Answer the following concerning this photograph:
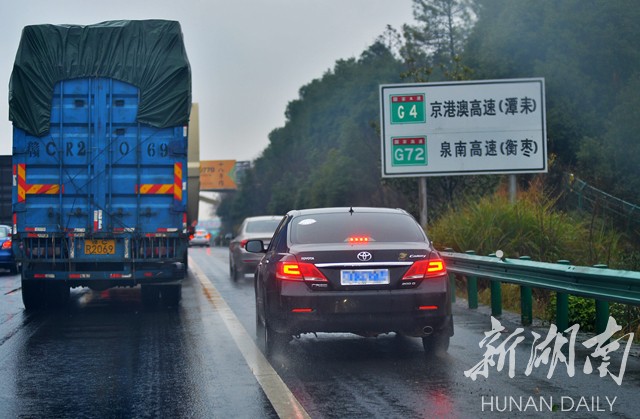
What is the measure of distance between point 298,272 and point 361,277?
1.94 ft

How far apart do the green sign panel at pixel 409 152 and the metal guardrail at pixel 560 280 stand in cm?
983

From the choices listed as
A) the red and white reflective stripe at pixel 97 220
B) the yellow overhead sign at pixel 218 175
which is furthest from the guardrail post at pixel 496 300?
the yellow overhead sign at pixel 218 175

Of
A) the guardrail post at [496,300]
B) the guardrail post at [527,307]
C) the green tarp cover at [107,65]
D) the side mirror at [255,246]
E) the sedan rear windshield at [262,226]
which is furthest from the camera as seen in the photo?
the sedan rear windshield at [262,226]

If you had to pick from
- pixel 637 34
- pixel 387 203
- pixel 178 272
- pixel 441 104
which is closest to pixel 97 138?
pixel 178 272

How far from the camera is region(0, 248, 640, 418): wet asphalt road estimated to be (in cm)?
717

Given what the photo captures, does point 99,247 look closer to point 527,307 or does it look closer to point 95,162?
point 95,162

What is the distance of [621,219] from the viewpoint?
27250 millimetres

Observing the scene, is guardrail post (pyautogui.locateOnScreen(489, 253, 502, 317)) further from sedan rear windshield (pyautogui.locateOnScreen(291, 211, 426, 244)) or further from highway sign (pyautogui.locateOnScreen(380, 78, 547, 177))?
highway sign (pyautogui.locateOnScreen(380, 78, 547, 177))

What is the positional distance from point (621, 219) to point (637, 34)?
64.8 ft

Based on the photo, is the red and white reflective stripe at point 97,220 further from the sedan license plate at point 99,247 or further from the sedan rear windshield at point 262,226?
the sedan rear windshield at point 262,226

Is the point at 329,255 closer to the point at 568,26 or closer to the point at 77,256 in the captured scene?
the point at 77,256

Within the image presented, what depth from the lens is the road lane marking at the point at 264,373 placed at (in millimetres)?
7133

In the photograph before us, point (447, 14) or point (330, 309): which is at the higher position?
point (447, 14)

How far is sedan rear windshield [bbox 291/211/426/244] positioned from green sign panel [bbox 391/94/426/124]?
46.6 feet
